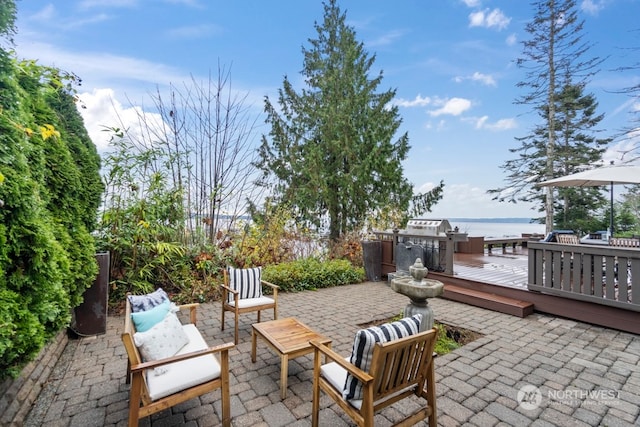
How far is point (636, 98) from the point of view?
6922mm

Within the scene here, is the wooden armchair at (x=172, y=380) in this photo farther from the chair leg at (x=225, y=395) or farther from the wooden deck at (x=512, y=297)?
the wooden deck at (x=512, y=297)

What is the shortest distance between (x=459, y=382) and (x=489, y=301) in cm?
251

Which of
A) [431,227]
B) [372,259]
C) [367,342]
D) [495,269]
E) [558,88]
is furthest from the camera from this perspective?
[558,88]

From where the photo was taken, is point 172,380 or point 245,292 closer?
point 172,380

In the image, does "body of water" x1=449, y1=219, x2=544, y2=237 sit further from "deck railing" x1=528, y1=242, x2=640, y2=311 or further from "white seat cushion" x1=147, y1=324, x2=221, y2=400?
"white seat cushion" x1=147, y1=324, x2=221, y2=400

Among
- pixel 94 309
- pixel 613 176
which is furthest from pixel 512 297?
pixel 94 309

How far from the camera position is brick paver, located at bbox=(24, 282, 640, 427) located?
2.03 meters

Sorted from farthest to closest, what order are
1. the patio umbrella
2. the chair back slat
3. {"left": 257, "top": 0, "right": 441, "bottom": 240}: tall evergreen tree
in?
{"left": 257, "top": 0, "right": 441, "bottom": 240}: tall evergreen tree, the patio umbrella, the chair back slat

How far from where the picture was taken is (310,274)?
598cm

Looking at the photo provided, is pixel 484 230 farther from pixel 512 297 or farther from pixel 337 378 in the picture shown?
pixel 337 378

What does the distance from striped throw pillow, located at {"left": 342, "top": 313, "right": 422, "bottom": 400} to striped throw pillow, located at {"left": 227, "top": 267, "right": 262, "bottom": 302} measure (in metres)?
2.30

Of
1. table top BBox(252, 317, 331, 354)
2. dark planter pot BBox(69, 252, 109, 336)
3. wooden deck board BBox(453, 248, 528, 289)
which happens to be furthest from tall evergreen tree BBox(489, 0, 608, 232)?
dark planter pot BBox(69, 252, 109, 336)

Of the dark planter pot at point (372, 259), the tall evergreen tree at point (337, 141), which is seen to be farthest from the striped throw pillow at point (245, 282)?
the tall evergreen tree at point (337, 141)

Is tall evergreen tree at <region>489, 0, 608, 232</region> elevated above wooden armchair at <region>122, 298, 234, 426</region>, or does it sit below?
above
